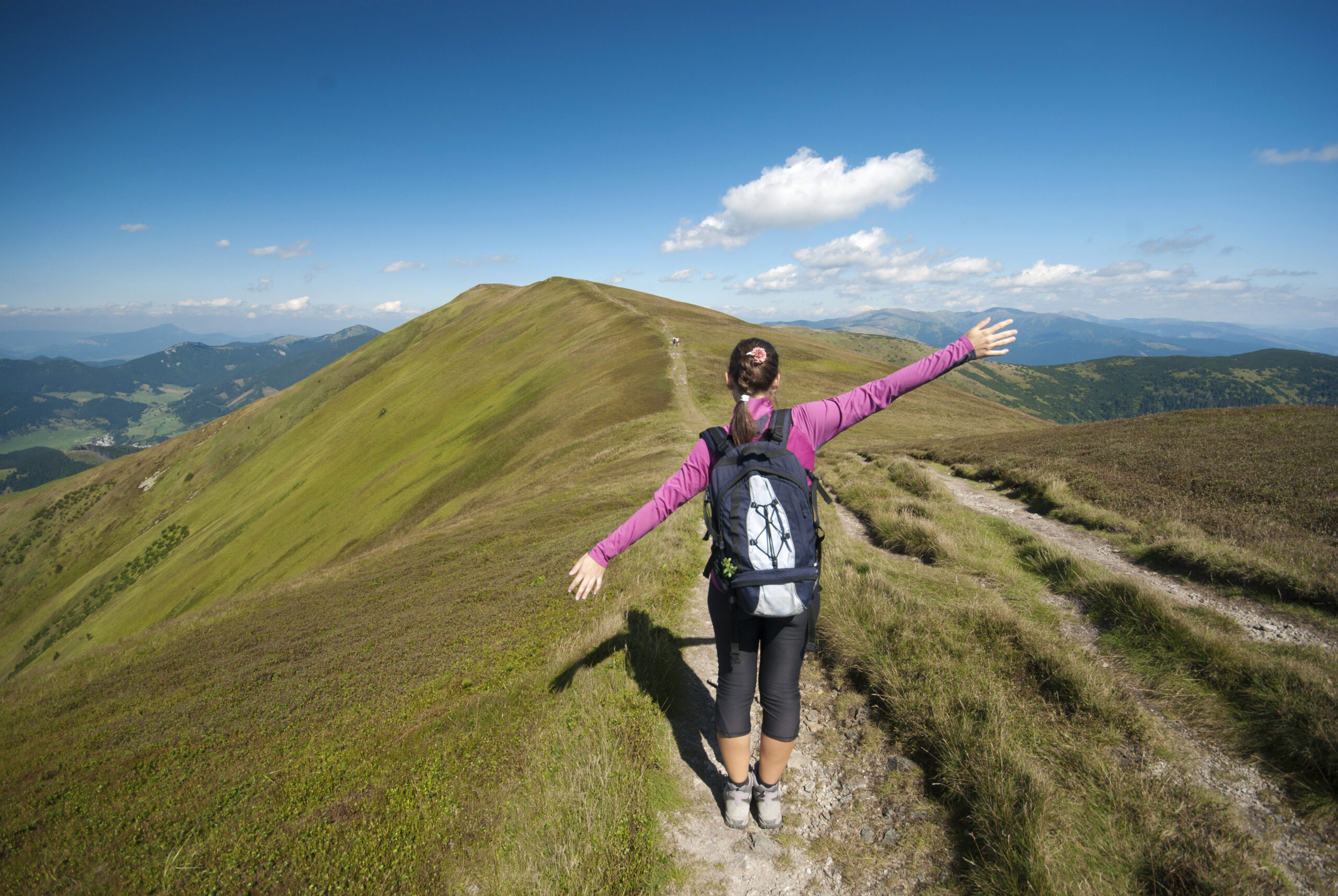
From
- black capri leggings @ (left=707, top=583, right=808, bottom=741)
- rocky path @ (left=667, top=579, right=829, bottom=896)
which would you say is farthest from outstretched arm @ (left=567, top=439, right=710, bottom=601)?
rocky path @ (left=667, top=579, right=829, bottom=896)

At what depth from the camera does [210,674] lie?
12055 mm

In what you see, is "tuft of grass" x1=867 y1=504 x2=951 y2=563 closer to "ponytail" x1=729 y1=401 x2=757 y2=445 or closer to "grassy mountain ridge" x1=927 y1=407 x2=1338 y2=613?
"grassy mountain ridge" x1=927 y1=407 x2=1338 y2=613

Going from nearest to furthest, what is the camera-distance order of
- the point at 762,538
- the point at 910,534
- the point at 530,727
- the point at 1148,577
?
the point at 762,538 < the point at 530,727 < the point at 1148,577 < the point at 910,534

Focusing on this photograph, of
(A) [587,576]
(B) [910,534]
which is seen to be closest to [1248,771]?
(A) [587,576]

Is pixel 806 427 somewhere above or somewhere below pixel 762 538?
above

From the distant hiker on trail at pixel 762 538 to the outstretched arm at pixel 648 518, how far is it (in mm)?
12

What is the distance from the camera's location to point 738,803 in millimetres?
3939

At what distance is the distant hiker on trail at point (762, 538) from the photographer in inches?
138

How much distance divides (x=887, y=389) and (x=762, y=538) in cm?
185

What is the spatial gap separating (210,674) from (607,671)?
1214 centimetres

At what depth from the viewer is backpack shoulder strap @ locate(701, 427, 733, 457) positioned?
3.85 metres

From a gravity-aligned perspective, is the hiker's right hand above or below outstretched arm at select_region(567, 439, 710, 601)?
below

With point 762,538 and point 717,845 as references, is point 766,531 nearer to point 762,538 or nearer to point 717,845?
point 762,538

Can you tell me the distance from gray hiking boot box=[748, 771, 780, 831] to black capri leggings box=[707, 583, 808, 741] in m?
Answer: 0.48
